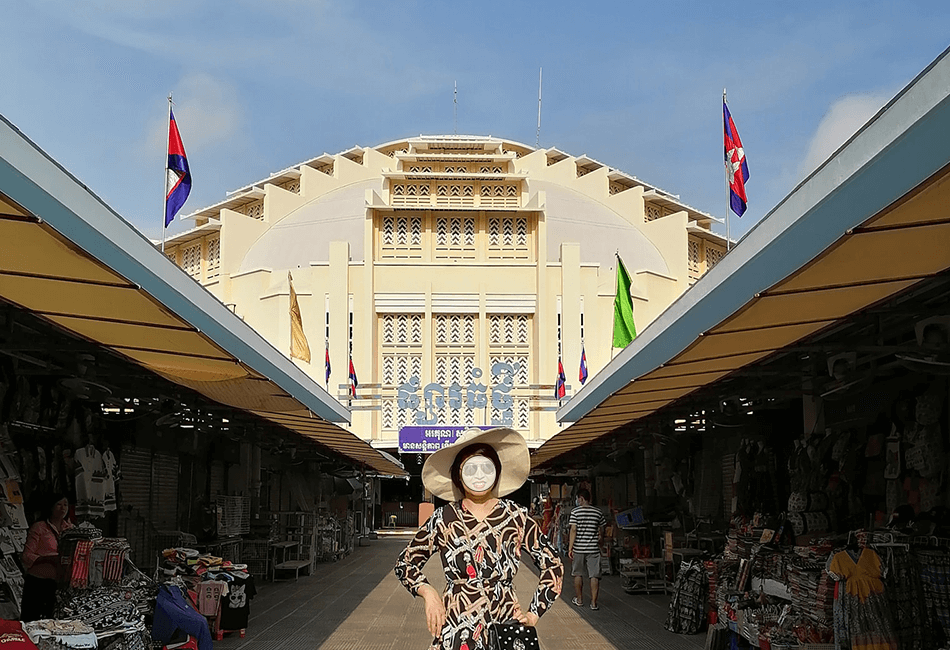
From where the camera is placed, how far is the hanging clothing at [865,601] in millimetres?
7113

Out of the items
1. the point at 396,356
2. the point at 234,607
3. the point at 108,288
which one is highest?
the point at 396,356

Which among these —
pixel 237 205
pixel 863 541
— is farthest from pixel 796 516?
pixel 237 205

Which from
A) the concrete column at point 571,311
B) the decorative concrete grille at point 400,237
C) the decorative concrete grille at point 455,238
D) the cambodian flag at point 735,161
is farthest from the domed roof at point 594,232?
the cambodian flag at point 735,161

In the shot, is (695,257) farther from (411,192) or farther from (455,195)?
(411,192)

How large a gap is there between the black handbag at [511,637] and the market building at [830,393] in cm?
210

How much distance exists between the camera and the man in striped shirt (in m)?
13.6

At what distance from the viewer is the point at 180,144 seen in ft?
46.3

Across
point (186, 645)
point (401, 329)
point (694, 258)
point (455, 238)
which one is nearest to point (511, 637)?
point (186, 645)

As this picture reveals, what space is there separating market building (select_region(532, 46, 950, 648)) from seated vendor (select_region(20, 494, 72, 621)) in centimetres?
498

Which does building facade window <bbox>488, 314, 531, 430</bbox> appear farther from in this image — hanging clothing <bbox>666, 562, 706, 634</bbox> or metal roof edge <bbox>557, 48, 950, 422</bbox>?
metal roof edge <bbox>557, 48, 950, 422</bbox>

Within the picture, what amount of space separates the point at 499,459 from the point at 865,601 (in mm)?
3124

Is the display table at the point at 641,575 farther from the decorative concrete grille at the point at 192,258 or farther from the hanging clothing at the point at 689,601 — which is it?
the decorative concrete grille at the point at 192,258

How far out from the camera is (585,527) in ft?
47.2

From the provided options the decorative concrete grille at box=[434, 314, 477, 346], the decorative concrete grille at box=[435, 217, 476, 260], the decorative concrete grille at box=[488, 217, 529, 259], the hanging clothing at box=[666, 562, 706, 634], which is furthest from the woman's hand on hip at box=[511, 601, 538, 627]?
the decorative concrete grille at box=[488, 217, 529, 259]
